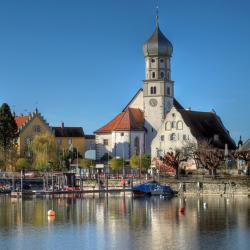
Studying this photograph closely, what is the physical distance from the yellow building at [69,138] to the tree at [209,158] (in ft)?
130

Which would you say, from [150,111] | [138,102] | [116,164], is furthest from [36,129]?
[116,164]

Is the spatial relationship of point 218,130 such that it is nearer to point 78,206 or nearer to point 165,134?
point 165,134

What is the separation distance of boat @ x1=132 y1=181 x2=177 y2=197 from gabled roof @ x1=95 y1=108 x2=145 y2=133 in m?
29.4

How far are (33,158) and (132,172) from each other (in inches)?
925

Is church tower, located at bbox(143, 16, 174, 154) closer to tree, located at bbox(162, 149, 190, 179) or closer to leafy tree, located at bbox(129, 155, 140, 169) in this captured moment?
leafy tree, located at bbox(129, 155, 140, 169)

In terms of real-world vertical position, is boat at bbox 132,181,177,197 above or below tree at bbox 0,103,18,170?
below

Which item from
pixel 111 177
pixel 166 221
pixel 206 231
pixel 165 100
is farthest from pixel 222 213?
pixel 165 100

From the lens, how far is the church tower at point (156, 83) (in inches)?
5012

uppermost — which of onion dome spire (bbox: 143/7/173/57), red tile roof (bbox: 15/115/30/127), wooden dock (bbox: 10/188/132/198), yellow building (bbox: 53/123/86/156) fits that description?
onion dome spire (bbox: 143/7/173/57)

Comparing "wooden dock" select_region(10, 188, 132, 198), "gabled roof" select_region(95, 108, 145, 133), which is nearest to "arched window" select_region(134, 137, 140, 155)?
"gabled roof" select_region(95, 108, 145, 133)

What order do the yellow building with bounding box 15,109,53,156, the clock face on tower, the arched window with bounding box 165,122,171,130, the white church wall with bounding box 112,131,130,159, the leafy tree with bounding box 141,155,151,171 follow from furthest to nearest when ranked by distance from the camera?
the yellow building with bounding box 15,109,53,156 < the clock face on tower < the white church wall with bounding box 112,131,130,159 < the leafy tree with bounding box 141,155,151,171 < the arched window with bounding box 165,122,171,130

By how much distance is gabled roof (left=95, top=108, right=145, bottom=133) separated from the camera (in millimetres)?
127750

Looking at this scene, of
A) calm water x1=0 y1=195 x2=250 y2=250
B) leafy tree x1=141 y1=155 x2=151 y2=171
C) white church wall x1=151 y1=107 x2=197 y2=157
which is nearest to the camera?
calm water x1=0 y1=195 x2=250 y2=250

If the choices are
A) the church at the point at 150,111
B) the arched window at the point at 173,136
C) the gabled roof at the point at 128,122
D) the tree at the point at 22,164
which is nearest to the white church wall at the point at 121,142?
the church at the point at 150,111
